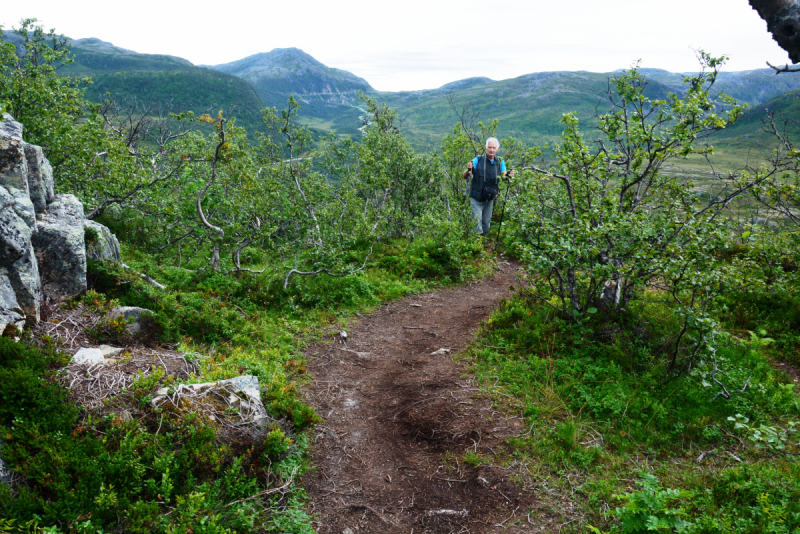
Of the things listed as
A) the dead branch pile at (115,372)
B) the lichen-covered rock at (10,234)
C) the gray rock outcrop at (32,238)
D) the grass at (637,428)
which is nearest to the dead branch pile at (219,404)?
the dead branch pile at (115,372)

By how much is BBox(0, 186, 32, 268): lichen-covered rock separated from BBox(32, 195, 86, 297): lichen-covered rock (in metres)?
0.79

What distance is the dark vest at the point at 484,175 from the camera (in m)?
12.3

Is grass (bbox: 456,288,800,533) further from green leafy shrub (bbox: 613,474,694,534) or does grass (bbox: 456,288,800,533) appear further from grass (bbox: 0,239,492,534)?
grass (bbox: 0,239,492,534)

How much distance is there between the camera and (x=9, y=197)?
18.3ft

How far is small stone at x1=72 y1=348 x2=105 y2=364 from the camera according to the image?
5.19 meters

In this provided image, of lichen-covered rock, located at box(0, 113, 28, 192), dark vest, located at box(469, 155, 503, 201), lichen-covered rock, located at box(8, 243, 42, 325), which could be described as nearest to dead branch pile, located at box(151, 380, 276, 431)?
lichen-covered rock, located at box(8, 243, 42, 325)

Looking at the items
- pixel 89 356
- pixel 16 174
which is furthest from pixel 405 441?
pixel 16 174

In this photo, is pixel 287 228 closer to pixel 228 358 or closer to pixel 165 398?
pixel 228 358

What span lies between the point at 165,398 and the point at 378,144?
12.6m

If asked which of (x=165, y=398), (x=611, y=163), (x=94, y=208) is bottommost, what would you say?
(x=165, y=398)

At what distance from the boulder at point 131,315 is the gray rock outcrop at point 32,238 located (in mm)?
795

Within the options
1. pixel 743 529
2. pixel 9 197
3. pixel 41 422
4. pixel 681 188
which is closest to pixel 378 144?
pixel 681 188

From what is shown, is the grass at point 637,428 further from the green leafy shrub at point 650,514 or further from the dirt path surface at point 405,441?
the dirt path surface at point 405,441

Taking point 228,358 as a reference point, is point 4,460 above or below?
above
